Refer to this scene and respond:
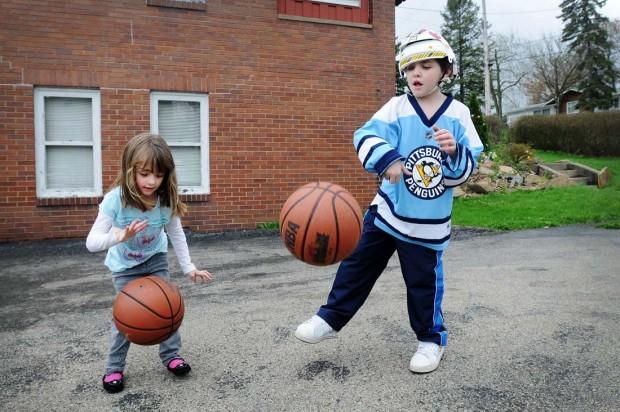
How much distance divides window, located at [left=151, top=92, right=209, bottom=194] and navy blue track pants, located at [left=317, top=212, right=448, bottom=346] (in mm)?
6543

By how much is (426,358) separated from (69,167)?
298 inches

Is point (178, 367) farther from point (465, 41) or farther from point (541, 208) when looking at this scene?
point (465, 41)

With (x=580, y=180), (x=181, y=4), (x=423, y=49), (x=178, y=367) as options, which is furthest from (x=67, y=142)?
(x=580, y=180)

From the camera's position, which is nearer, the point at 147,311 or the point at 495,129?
the point at 147,311

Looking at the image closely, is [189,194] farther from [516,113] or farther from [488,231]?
[516,113]

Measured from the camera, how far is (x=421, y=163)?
339 cm

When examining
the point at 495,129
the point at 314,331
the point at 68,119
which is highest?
the point at 495,129

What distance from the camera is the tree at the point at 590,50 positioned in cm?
3969

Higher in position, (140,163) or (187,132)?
(187,132)

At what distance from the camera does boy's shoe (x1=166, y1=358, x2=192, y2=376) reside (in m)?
3.33

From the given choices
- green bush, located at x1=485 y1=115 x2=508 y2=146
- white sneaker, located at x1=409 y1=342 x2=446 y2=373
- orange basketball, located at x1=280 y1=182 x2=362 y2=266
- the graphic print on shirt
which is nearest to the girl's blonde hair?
the graphic print on shirt

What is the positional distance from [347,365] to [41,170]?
7238 millimetres

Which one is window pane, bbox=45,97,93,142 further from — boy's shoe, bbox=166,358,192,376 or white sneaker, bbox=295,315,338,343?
white sneaker, bbox=295,315,338,343

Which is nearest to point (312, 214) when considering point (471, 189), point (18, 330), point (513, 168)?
point (18, 330)
